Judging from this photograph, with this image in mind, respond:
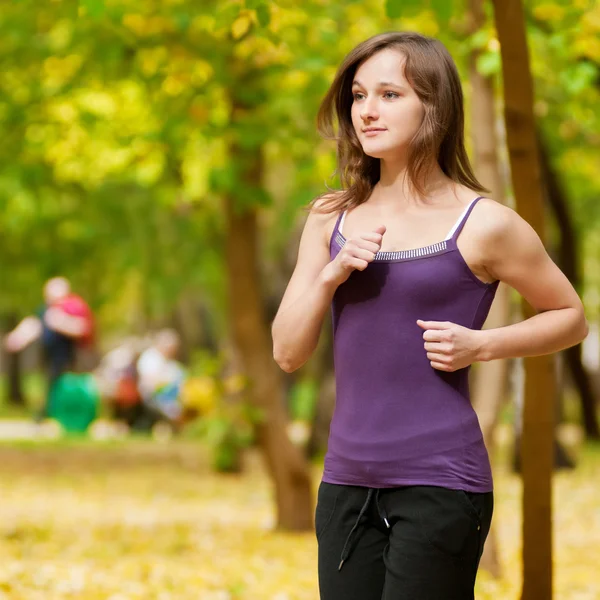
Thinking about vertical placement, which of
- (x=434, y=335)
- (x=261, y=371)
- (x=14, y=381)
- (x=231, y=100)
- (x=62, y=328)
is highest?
(x=231, y=100)

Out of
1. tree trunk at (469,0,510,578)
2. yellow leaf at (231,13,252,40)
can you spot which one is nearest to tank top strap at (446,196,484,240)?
yellow leaf at (231,13,252,40)

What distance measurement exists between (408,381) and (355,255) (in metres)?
0.32

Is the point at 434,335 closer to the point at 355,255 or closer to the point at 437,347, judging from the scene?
the point at 437,347

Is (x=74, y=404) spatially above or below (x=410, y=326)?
below

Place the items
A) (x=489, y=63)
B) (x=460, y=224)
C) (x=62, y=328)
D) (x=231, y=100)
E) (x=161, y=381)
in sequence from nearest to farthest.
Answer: (x=460, y=224)
(x=489, y=63)
(x=231, y=100)
(x=62, y=328)
(x=161, y=381)

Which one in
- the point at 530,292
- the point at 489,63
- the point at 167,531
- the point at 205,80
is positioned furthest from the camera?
the point at 167,531

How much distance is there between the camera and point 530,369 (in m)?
4.20

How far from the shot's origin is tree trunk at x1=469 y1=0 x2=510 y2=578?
21.5ft

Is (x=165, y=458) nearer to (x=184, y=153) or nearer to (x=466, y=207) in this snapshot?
(x=184, y=153)

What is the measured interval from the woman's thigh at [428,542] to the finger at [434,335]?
35cm

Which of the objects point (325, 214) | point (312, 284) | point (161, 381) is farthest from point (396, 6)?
point (161, 381)

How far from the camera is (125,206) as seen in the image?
14.8 meters

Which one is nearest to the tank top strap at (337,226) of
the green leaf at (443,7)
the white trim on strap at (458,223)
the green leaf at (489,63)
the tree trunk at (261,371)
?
the white trim on strap at (458,223)

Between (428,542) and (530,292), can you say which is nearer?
(428,542)
